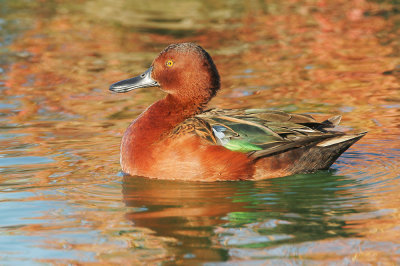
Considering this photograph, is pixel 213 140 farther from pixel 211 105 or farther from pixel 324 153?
pixel 211 105

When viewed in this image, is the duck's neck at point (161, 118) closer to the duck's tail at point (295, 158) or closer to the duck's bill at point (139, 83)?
the duck's bill at point (139, 83)

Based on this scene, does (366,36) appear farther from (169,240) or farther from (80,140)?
(169,240)

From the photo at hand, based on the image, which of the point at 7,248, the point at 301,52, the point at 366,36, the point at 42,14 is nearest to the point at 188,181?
the point at 7,248

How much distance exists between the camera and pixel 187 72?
7.68 metres

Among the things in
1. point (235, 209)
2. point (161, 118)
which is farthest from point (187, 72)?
point (235, 209)

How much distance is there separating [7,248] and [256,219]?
1962mm

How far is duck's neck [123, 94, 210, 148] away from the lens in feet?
24.5

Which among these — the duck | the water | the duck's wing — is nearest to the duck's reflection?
the water

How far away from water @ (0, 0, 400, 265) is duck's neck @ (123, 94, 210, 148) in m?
0.45

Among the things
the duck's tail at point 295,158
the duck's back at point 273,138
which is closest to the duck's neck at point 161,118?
the duck's back at point 273,138

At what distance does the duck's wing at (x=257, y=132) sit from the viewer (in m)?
7.10

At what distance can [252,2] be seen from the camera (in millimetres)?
19031

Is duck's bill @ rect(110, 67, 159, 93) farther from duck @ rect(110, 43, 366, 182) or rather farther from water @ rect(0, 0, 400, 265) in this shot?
water @ rect(0, 0, 400, 265)

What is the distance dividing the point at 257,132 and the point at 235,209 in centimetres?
107
